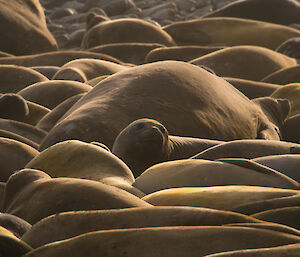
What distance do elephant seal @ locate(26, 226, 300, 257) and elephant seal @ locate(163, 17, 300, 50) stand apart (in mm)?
7741

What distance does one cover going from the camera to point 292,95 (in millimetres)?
5684

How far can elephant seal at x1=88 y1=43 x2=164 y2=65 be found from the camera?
28.6 ft

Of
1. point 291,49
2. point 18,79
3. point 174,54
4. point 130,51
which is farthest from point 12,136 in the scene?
point 130,51

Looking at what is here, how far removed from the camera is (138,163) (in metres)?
3.35

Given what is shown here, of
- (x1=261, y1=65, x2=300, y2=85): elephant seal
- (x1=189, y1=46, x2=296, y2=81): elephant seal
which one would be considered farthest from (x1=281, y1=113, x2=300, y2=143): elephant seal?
(x1=189, y1=46, x2=296, y2=81): elephant seal

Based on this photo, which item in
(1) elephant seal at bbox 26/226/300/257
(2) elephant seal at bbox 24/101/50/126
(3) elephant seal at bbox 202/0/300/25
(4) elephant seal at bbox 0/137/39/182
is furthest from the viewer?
(3) elephant seal at bbox 202/0/300/25

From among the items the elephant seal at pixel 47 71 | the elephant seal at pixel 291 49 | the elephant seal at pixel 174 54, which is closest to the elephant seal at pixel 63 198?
the elephant seal at pixel 47 71

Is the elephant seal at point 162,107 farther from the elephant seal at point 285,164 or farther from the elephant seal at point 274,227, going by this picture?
the elephant seal at point 274,227

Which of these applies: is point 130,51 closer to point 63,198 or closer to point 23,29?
point 23,29

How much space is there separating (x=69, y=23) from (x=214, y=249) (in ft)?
52.1

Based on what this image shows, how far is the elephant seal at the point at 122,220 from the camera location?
6.33 ft

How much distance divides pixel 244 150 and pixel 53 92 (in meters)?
2.50

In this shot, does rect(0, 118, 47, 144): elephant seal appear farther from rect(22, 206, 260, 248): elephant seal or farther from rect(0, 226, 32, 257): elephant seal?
rect(0, 226, 32, 257): elephant seal

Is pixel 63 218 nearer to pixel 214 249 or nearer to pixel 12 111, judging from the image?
pixel 214 249
